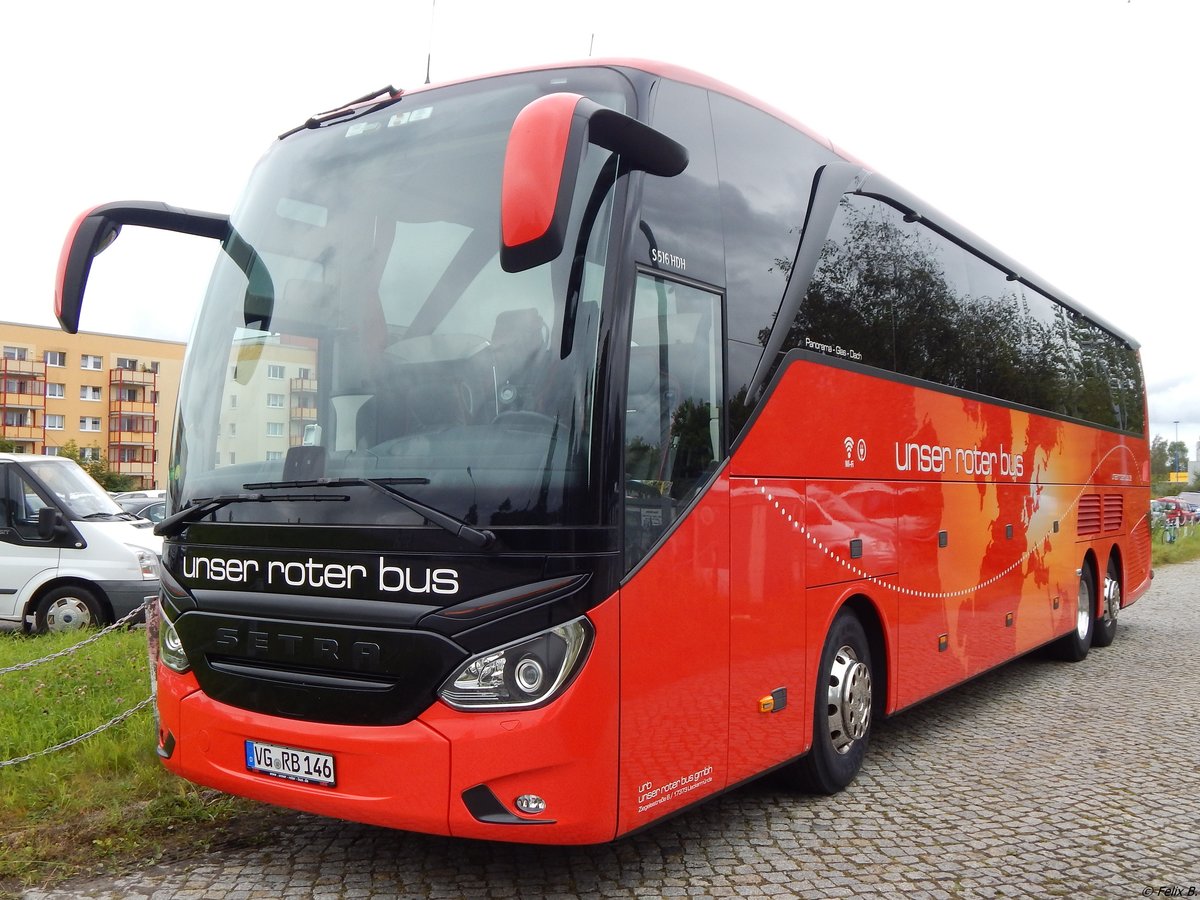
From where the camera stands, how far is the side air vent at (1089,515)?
11148mm

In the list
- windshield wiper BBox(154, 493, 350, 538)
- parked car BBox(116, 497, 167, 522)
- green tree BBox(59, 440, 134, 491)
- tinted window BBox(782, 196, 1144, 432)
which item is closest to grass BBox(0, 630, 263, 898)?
windshield wiper BBox(154, 493, 350, 538)

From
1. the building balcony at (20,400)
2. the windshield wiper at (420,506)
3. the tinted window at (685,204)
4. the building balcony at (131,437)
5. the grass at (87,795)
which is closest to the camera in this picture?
the windshield wiper at (420,506)

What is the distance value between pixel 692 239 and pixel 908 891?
2993mm

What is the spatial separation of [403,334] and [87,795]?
3.07 metres

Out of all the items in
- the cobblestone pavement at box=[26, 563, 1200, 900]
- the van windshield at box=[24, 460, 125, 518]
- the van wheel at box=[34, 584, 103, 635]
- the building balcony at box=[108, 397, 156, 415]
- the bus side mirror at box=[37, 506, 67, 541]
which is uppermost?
the building balcony at box=[108, 397, 156, 415]

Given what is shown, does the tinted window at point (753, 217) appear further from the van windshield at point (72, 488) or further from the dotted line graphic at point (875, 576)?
the van windshield at point (72, 488)

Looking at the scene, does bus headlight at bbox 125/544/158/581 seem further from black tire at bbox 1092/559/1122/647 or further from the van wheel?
black tire at bbox 1092/559/1122/647

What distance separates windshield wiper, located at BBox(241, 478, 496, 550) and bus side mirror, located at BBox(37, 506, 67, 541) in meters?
8.30

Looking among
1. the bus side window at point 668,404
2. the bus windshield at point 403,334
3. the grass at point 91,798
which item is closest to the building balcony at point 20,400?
the grass at point 91,798

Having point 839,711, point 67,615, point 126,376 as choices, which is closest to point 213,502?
point 839,711

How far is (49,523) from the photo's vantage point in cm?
1134

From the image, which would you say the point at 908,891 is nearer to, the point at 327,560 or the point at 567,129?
the point at 327,560

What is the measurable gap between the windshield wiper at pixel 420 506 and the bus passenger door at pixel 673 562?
0.61 meters

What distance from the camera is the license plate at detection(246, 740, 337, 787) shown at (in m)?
4.19
